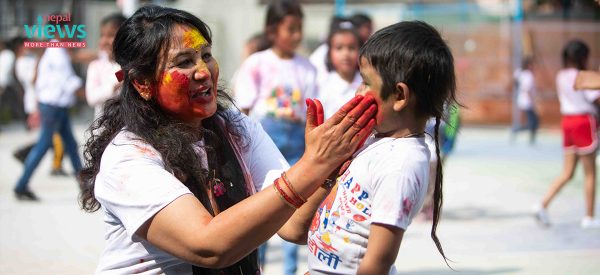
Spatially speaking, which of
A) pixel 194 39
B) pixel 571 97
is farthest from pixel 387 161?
pixel 571 97

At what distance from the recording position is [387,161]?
234cm

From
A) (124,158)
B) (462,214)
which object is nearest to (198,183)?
(124,158)

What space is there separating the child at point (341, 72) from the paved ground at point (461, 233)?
1166 millimetres

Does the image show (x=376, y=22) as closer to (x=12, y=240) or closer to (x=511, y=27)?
(x=511, y=27)

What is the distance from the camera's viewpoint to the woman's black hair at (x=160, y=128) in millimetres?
2418

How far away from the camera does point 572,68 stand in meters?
7.71

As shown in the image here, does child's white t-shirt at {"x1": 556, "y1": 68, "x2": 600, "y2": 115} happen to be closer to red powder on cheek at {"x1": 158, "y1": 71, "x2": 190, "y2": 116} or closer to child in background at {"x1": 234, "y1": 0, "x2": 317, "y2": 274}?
child in background at {"x1": 234, "y1": 0, "x2": 317, "y2": 274}

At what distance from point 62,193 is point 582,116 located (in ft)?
17.3

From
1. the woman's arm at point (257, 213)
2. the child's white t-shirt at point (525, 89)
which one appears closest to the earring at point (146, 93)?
the woman's arm at point (257, 213)

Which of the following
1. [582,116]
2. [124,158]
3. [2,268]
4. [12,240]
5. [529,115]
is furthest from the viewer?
[529,115]

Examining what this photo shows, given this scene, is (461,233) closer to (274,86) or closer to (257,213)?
(274,86)

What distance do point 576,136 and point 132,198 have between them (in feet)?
19.5

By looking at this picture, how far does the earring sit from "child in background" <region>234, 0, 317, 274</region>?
2998mm

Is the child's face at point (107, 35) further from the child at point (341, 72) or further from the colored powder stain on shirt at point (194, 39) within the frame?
the colored powder stain on shirt at point (194, 39)
